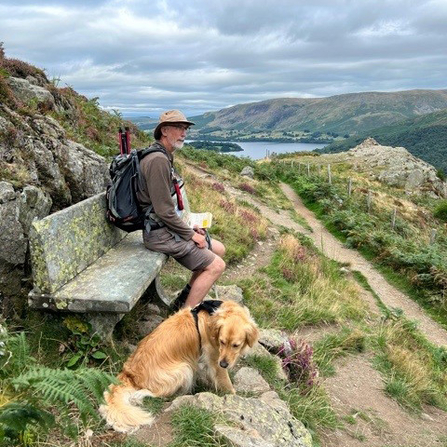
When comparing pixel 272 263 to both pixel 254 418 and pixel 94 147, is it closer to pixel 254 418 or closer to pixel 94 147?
pixel 94 147

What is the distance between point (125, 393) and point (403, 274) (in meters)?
11.5

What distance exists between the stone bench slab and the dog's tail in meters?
0.82

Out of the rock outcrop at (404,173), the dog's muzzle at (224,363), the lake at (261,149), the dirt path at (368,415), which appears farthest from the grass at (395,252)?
the lake at (261,149)

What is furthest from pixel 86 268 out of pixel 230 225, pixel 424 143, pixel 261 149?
pixel 424 143

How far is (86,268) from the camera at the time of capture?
204 inches

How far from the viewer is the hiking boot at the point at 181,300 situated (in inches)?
227

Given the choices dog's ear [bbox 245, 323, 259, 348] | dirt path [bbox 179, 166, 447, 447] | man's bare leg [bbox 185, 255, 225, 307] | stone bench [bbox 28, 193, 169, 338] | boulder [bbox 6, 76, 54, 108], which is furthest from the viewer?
boulder [bbox 6, 76, 54, 108]

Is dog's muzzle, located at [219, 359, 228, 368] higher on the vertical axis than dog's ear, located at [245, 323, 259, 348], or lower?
lower

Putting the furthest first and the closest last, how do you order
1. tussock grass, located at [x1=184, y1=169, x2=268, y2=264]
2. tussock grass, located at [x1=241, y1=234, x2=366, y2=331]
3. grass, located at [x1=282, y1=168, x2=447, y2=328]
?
grass, located at [x1=282, y1=168, x2=447, y2=328] → tussock grass, located at [x1=184, y1=169, x2=268, y2=264] → tussock grass, located at [x1=241, y1=234, x2=366, y2=331]

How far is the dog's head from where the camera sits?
3.95 metres

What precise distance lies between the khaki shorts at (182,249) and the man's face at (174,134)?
3.46 feet

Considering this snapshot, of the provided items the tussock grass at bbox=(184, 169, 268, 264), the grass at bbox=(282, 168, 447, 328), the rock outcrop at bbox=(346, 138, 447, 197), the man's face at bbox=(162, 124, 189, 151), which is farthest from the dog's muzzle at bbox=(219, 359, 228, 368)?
the rock outcrop at bbox=(346, 138, 447, 197)

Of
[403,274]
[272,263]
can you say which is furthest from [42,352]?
[403,274]

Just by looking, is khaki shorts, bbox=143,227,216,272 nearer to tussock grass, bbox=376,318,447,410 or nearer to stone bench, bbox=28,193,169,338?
stone bench, bbox=28,193,169,338
